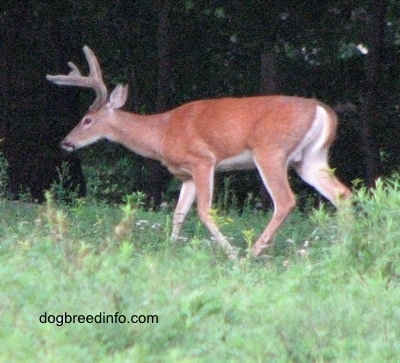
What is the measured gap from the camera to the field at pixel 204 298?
5.38 metres

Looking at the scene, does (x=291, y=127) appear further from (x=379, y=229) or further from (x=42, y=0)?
(x=42, y=0)

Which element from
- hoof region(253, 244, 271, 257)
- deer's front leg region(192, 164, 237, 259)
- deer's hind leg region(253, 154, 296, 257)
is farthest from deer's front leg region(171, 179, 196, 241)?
hoof region(253, 244, 271, 257)

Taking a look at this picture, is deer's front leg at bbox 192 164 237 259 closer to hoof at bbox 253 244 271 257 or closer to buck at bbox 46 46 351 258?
buck at bbox 46 46 351 258

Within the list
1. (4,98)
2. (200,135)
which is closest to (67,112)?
(4,98)

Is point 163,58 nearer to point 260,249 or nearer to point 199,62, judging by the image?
point 199,62

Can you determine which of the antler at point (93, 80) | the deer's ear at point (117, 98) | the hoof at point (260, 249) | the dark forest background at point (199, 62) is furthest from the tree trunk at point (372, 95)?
the hoof at point (260, 249)

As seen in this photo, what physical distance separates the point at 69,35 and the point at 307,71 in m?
2.91

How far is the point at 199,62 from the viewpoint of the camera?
612 inches

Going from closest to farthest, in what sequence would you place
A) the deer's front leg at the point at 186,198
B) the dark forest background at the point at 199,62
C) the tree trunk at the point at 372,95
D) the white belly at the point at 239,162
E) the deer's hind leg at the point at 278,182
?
the deer's hind leg at the point at 278,182 → the white belly at the point at 239,162 → the deer's front leg at the point at 186,198 → the tree trunk at the point at 372,95 → the dark forest background at the point at 199,62

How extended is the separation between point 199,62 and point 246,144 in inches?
229

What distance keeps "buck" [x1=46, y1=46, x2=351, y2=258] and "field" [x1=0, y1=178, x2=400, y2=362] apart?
1164 millimetres

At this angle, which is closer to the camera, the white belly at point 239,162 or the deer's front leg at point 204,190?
the deer's front leg at point 204,190

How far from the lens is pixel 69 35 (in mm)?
14930

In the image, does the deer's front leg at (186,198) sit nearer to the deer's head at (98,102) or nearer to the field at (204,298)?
the deer's head at (98,102)
